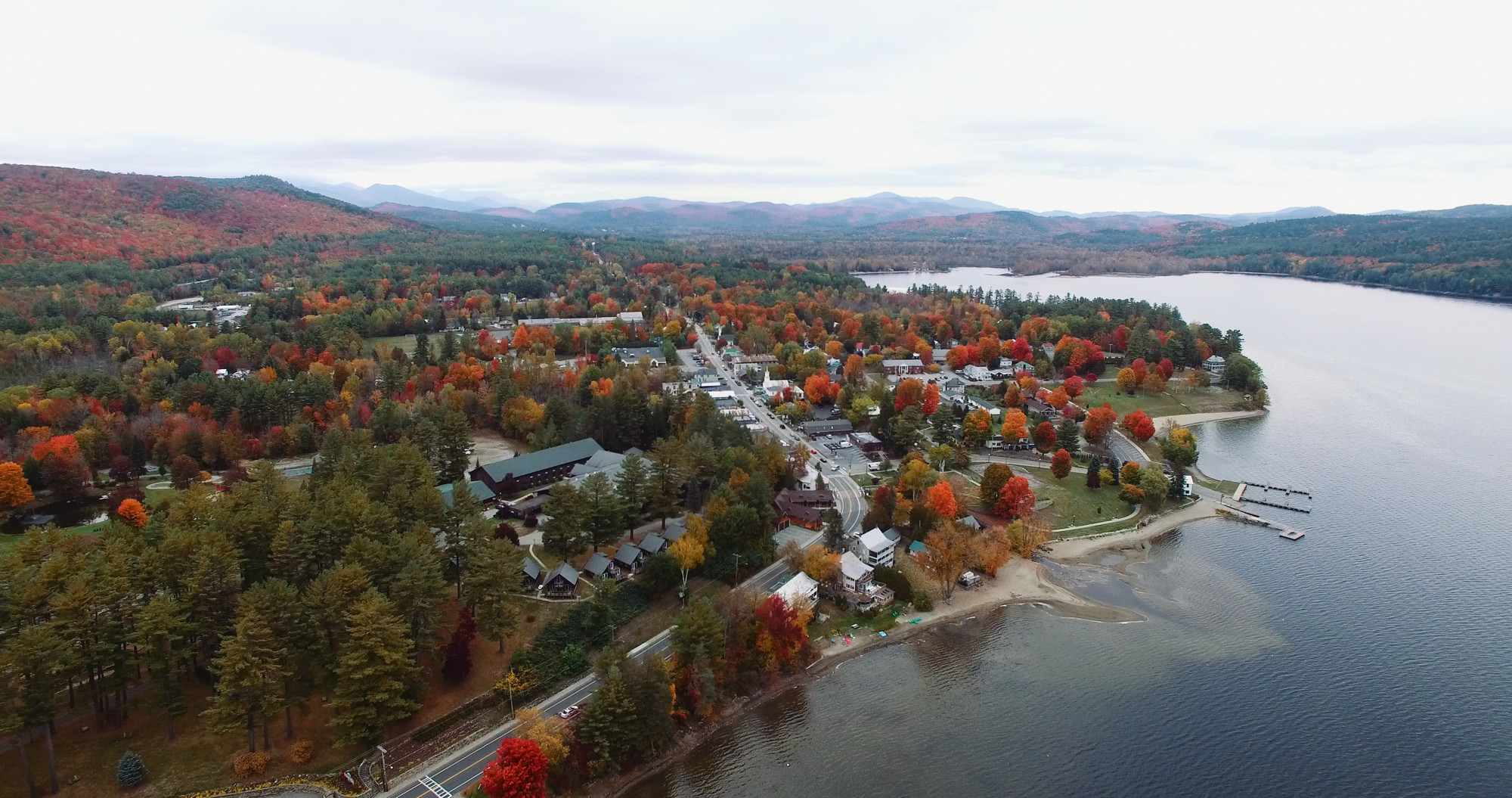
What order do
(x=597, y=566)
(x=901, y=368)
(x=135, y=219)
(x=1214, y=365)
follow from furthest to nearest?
(x=135, y=219)
(x=901, y=368)
(x=1214, y=365)
(x=597, y=566)

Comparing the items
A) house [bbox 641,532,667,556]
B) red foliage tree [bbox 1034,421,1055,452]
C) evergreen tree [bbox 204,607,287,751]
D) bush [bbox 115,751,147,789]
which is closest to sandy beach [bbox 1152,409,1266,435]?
red foliage tree [bbox 1034,421,1055,452]

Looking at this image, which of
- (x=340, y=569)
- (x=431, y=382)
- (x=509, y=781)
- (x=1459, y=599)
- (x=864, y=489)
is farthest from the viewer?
(x=431, y=382)

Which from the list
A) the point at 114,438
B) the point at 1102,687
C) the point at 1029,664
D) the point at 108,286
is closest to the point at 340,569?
the point at 1029,664

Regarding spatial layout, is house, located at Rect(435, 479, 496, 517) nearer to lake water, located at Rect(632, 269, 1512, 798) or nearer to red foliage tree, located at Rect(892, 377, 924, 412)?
lake water, located at Rect(632, 269, 1512, 798)

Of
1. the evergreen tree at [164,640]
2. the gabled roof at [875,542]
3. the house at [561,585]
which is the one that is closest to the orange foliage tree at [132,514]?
the evergreen tree at [164,640]

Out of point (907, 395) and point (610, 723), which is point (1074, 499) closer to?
A: point (907, 395)

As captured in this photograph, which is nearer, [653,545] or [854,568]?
[854,568]

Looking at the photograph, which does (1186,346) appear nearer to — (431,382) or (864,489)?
(864,489)

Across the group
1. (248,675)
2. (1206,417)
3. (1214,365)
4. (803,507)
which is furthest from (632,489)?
(1214,365)
